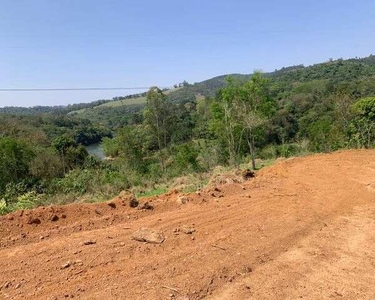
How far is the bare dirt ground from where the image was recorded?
3727 mm

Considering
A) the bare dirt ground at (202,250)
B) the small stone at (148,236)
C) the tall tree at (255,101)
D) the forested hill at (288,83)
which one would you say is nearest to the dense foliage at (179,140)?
the tall tree at (255,101)

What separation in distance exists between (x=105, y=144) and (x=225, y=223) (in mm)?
34949

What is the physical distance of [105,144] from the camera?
39.0 meters

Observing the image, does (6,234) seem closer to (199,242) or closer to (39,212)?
(39,212)

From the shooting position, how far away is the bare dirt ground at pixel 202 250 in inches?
147

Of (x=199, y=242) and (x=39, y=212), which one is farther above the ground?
(x=39, y=212)

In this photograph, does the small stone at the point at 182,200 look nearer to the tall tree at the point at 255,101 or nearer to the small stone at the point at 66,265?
the small stone at the point at 66,265

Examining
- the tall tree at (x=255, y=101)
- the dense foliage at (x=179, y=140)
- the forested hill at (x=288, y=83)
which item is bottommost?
the dense foliage at (x=179, y=140)

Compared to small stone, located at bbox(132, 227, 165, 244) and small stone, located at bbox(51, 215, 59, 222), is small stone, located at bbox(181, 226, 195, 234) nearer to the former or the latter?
small stone, located at bbox(132, 227, 165, 244)

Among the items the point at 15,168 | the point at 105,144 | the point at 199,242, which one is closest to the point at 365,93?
the point at 105,144

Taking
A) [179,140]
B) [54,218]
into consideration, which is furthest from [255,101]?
[179,140]

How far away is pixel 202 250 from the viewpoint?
452 centimetres

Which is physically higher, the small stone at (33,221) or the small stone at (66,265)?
the small stone at (33,221)

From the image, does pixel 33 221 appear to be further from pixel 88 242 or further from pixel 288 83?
pixel 288 83
